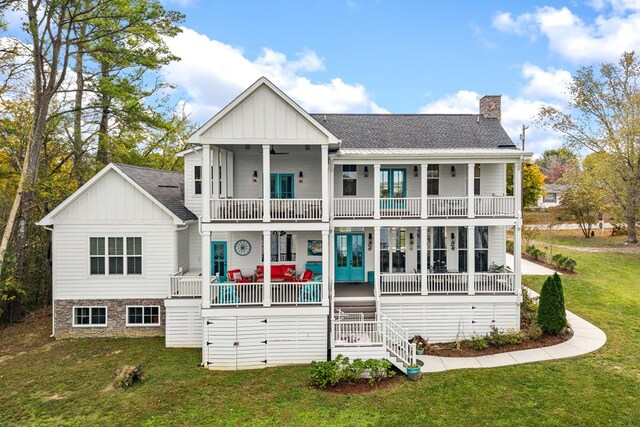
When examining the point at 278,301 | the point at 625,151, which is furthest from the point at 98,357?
the point at 625,151

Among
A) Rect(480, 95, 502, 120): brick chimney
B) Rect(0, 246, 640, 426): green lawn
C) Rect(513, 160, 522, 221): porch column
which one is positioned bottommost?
Rect(0, 246, 640, 426): green lawn

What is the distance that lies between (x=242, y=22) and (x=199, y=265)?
38.8ft

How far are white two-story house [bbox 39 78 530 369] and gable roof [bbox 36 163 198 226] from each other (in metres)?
0.09

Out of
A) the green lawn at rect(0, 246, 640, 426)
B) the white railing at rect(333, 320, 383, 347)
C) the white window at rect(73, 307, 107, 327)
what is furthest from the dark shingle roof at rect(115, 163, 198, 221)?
the white railing at rect(333, 320, 383, 347)

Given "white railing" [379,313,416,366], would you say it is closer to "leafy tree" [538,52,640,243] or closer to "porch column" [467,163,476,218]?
"porch column" [467,163,476,218]

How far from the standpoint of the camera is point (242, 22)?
17109 mm

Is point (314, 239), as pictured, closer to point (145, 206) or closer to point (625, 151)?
point (145, 206)

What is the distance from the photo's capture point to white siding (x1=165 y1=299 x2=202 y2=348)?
13.6m

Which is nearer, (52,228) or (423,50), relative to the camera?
(52,228)

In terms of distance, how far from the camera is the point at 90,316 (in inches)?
569

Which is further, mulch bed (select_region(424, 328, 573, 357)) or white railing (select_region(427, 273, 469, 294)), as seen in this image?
white railing (select_region(427, 273, 469, 294))

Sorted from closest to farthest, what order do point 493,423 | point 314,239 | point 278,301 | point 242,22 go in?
point 493,423 < point 278,301 < point 314,239 < point 242,22

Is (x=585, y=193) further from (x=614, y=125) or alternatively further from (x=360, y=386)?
(x=360, y=386)

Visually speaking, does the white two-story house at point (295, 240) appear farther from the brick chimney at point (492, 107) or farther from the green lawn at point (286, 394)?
the green lawn at point (286, 394)
